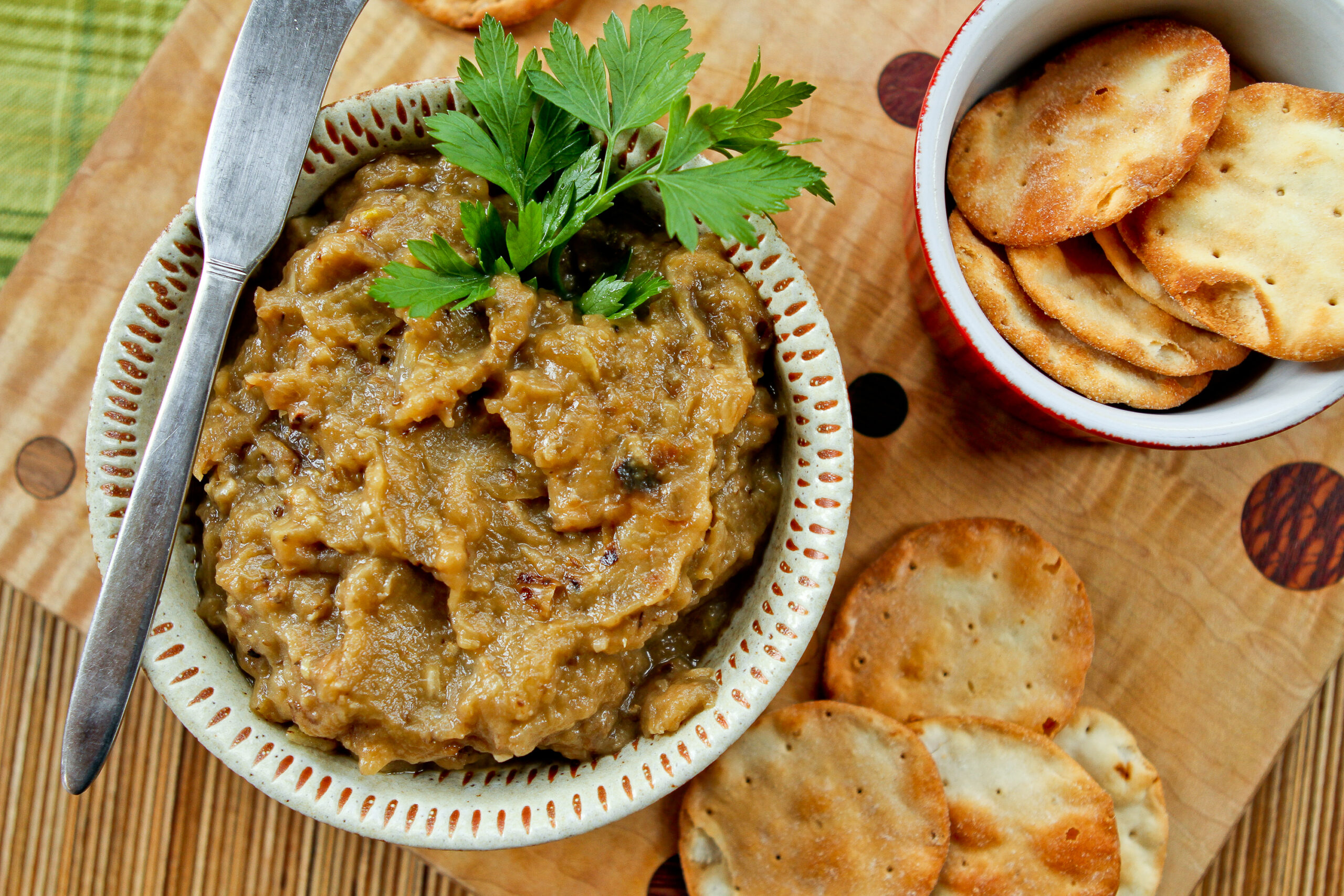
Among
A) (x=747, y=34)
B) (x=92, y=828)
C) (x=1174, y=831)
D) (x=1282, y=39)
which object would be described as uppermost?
(x=1282, y=39)

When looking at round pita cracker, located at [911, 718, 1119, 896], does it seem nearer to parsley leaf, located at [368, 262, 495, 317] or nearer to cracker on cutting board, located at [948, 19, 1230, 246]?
cracker on cutting board, located at [948, 19, 1230, 246]

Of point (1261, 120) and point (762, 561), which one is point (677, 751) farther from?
point (1261, 120)

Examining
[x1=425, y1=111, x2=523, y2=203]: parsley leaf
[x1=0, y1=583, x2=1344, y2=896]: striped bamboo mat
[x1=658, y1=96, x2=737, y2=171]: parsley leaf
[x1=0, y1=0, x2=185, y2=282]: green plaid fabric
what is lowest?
[x1=0, y1=583, x2=1344, y2=896]: striped bamboo mat

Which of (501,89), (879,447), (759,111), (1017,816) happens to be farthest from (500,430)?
(1017,816)

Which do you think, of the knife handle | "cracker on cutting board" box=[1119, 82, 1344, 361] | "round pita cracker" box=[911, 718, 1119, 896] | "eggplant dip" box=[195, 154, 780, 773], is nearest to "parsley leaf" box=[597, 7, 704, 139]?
"eggplant dip" box=[195, 154, 780, 773]

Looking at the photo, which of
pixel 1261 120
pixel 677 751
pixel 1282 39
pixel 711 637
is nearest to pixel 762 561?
pixel 711 637
